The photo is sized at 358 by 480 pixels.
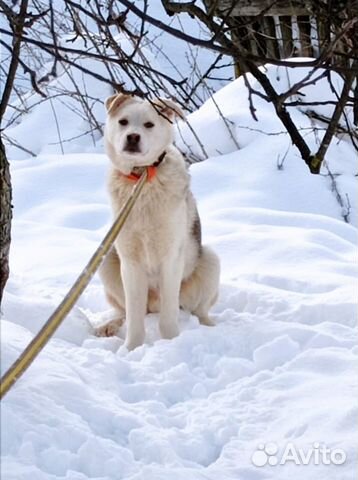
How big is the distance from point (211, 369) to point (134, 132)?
149 cm

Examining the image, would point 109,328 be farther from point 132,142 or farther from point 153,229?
point 132,142

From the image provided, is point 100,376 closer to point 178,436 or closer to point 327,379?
point 178,436

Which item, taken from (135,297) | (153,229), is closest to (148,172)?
(153,229)

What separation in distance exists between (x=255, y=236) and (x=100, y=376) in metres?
3.28

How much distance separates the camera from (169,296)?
4.74 metres

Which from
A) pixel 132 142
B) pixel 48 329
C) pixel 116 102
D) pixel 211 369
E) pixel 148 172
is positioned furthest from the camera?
pixel 116 102

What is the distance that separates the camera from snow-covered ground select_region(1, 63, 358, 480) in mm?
2734

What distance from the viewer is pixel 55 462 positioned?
2.54 m

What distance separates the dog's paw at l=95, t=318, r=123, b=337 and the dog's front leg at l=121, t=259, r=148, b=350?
A: 22 centimetres

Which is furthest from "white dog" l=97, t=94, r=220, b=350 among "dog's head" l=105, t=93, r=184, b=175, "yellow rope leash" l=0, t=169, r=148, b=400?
"yellow rope leash" l=0, t=169, r=148, b=400

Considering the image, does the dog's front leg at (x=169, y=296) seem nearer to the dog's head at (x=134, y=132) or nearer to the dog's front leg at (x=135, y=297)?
the dog's front leg at (x=135, y=297)

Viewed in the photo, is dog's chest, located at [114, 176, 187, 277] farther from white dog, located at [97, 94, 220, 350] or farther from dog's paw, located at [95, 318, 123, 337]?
dog's paw, located at [95, 318, 123, 337]

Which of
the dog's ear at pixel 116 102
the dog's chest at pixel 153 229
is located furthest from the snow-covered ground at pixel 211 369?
the dog's ear at pixel 116 102

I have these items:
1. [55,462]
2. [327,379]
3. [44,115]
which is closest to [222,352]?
[327,379]
